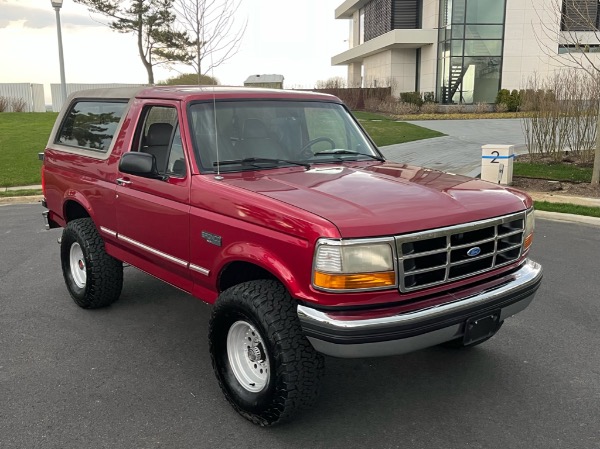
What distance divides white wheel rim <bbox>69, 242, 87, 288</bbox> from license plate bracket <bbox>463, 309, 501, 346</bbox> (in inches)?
147

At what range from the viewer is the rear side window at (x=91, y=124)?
5.00 m

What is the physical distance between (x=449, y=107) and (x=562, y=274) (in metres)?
28.5

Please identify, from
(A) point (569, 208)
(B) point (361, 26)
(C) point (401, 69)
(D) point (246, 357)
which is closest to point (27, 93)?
(C) point (401, 69)

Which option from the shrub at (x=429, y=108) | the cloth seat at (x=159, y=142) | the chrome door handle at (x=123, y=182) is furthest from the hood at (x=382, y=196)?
the shrub at (x=429, y=108)

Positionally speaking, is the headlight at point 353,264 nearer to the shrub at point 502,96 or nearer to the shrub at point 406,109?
the shrub at point 406,109

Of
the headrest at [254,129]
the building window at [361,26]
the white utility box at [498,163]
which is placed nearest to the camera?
the headrest at [254,129]

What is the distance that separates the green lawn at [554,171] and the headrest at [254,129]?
9547 millimetres

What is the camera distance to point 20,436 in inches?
130

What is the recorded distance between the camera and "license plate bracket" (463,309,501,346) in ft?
10.8

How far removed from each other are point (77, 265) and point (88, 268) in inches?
20.4

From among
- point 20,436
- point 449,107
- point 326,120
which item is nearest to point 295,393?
point 20,436

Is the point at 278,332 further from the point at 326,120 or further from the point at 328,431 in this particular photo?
the point at 326,120

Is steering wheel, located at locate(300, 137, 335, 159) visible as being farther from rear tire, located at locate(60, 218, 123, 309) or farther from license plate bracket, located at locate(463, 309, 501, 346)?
rear tire, located at locate(60, 218, 123, 309)

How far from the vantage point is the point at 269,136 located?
427 centimetres
